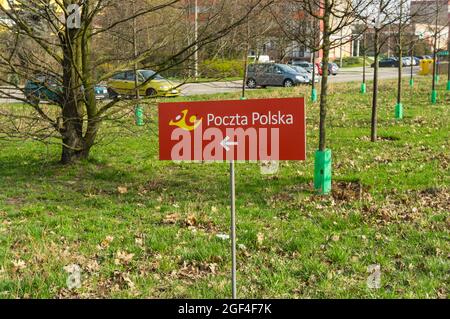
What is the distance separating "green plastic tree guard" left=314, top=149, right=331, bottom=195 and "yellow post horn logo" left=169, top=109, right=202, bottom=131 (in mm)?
3516

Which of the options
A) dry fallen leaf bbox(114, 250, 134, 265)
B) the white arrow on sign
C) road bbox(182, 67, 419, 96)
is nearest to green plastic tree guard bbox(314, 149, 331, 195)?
road bbox(182, 67, 419, 96)

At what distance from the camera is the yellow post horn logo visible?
3.64 m

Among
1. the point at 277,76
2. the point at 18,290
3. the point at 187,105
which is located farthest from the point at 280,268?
the point at 277,76

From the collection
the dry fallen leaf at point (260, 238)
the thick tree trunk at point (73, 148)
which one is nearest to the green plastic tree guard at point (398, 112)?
the thick tree trunk at point (73, 148)

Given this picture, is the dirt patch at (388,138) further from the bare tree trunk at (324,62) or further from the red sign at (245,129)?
the red sign at (245,129)

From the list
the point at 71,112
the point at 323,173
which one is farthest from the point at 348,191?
the point at 71,112

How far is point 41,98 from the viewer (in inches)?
324

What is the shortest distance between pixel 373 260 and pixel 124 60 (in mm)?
6313

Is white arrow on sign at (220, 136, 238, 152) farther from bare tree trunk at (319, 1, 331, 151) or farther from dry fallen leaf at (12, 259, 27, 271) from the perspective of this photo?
bare tree trunk at (319, 1, 331, 151)

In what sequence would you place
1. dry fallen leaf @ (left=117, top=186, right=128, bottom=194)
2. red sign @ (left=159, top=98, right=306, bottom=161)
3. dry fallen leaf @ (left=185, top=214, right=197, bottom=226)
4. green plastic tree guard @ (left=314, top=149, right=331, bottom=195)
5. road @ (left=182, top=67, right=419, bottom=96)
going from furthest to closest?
road @ (left=182, top=67, right=419, bottom=96)
dry fallen leaf @ (left=117, top=186, right=128, bottom=194)
green plastic tree guard @ (left=314, top=149, right=331, bottom=195)
dry fallen leaf @ (left=185, top=214, right=197, bottom=226)
red sign @ (left=159, top=98, right=306, bottom=161)

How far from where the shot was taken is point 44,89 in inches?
329

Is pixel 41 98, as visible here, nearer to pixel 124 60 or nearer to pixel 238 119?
pixel 124 60

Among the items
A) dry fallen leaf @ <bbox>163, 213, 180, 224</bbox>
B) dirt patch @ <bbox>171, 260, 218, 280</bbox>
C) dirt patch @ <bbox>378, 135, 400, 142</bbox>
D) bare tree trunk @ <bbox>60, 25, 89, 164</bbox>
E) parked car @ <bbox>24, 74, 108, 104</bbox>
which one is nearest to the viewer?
dirt patch @ <bbox>171, 260, 218, 280</bbox>

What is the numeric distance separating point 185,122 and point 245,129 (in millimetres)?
470
